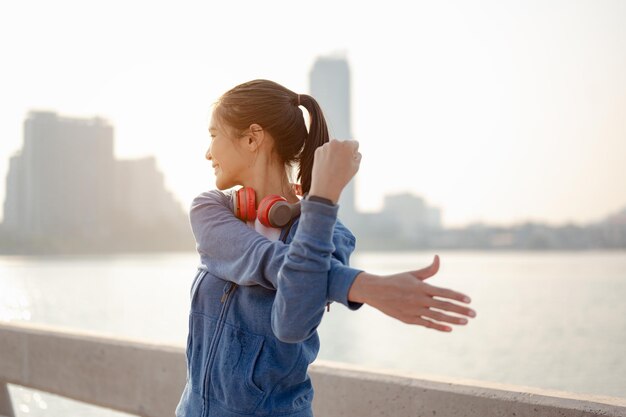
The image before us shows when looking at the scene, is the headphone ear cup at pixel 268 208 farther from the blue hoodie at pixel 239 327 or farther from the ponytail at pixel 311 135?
the ponytail at pixel 311 135

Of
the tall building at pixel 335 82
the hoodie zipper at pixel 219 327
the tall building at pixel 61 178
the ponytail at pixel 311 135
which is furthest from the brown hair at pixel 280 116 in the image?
the tall building at pixel 335 82

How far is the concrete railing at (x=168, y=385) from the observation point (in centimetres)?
246

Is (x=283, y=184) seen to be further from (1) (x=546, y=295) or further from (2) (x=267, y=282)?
(1) (x=546, y=295)

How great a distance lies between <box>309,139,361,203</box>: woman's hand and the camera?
1.37m

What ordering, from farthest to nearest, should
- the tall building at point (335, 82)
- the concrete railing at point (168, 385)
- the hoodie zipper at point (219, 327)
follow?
the tall building at point (335, 82), the concrete railing at point (168, 385), the hoodie zipper at point (219, 327)

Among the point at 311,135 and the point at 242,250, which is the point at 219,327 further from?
the point at 311,135

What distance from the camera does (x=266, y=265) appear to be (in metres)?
1.50

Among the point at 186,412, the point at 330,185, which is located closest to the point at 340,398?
the point at 186,412

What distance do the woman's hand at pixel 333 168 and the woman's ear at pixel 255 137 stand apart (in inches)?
12.8

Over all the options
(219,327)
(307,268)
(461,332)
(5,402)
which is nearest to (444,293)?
(307,268)

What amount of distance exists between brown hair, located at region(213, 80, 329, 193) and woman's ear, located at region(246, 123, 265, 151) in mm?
11

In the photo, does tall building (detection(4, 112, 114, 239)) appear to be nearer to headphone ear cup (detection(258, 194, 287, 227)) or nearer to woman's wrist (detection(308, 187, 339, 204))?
headphone ear cup (detection(258, 194, 287, 227))

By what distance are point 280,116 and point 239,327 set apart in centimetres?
52

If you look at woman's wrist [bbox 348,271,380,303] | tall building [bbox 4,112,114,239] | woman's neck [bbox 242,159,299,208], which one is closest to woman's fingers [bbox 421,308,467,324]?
woman's wrist [bbox 348,271,380,303]
